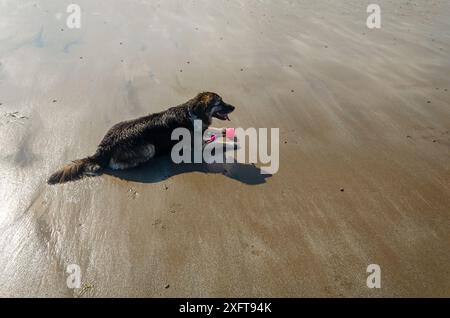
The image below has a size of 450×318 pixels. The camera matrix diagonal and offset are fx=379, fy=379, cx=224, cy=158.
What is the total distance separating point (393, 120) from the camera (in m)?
7.21

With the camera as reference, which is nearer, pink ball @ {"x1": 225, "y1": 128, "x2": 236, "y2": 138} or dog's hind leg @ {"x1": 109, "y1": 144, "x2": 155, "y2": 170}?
dog's hind leg @ {"x1": 109, "y1": 144, "x2": 155, "y2": 170}

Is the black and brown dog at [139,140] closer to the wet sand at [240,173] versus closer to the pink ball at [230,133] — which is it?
the wet sand at [240,173]

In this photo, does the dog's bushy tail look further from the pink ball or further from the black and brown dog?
the pink ball

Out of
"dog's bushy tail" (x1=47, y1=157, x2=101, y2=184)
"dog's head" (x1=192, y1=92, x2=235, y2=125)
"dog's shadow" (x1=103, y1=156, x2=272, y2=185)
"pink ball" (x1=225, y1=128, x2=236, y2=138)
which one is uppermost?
"dog's head" (x1=192, y1=92, x2=235, y2=125)

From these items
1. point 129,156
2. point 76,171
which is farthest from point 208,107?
point 76,171

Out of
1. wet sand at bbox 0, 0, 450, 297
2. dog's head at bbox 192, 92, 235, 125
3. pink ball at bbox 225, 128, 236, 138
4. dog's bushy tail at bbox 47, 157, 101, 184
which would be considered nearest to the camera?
wet sand at bbox 0, 0, 450, 297

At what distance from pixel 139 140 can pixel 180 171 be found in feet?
2.70

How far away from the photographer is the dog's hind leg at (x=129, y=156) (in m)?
5.95

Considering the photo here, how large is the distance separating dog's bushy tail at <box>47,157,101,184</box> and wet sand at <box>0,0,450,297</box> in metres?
0.14

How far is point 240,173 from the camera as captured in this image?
6.02 meters

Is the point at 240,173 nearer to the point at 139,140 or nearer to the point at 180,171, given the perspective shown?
the point at 180,171

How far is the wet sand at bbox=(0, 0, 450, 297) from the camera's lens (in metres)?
4.39

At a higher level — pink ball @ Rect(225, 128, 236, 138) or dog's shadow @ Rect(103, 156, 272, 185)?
pink ball @ Rect(225, 128, 236, 138)

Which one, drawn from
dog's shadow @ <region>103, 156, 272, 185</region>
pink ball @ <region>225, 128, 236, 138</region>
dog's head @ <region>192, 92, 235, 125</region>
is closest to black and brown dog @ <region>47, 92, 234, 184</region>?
dog's head @ <region>192, 92, 235, 125</region>
